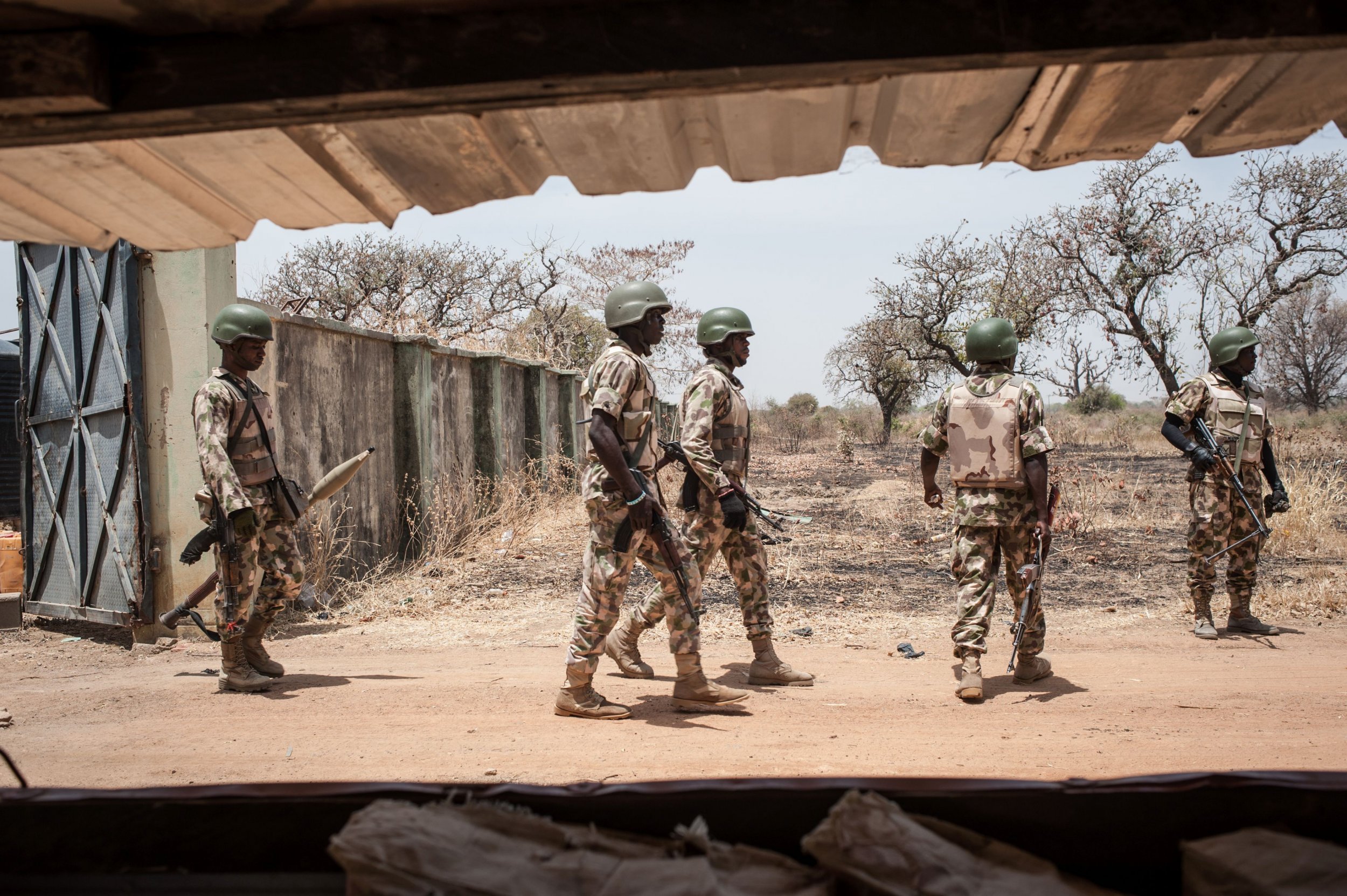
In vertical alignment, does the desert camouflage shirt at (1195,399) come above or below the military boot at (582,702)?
above

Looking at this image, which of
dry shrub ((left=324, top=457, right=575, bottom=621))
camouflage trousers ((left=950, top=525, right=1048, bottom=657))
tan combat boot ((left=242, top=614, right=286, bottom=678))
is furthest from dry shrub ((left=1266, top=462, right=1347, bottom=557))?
tan combat boot ((left=242, top=614, right=286, bottom=678))

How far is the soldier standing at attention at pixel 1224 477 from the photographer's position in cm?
613

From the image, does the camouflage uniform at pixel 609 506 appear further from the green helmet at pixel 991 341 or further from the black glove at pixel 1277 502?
the black glove at pixel 1277 502

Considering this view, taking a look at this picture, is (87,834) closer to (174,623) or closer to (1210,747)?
(1210,747)

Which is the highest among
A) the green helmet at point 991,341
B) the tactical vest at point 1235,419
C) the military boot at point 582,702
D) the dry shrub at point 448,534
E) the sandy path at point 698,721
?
the green helmet at point 991,341

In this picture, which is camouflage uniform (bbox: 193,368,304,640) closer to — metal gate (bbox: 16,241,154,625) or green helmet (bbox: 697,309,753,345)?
metal gate (bbox: 16,241,154,625)

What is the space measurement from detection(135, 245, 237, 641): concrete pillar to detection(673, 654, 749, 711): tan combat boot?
3.85 m

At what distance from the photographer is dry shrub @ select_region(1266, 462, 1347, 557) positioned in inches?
349

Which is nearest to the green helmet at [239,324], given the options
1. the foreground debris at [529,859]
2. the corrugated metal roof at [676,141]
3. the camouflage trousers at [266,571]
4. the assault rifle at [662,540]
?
the camouflage trousers at [266,571]

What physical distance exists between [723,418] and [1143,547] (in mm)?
6403

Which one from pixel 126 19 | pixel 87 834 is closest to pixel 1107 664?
pixel 87 834

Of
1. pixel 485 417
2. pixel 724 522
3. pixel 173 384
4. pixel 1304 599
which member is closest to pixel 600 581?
pixel 724 522

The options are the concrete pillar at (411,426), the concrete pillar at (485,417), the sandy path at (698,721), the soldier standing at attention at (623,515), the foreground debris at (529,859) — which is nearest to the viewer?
the foreground debris at (529,859)

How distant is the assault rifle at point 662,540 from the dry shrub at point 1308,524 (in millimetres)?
6824
